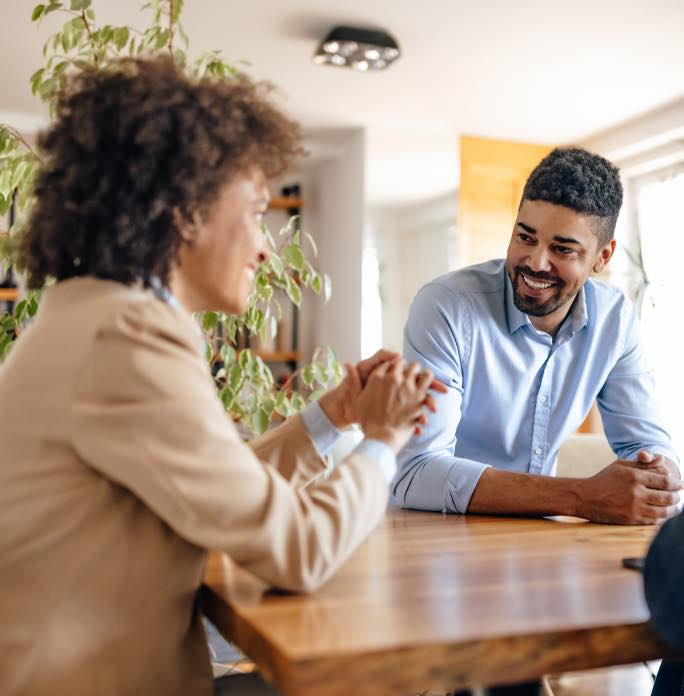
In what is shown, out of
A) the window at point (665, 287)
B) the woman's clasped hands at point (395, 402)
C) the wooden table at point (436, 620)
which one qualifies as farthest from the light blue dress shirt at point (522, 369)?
the window at point (665, 287)

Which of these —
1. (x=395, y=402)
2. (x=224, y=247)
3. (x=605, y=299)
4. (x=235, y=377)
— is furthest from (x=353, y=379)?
(x=235, y=377)

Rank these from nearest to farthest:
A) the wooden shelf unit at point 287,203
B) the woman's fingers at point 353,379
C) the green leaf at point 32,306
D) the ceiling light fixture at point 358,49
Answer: the woman's fingers at point 353,379, the green leaf at point 32,306, the ceiling light fixture at point 358,49, the wooden shelf unit at point 287,203

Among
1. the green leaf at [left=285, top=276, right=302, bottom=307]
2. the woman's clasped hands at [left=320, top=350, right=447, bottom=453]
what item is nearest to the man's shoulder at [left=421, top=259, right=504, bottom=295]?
the green leaf at [left=285, top=276, right=302, bottom=307]

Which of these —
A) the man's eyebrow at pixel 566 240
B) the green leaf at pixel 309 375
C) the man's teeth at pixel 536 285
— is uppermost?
the man's eyebrow at pixel 566 240

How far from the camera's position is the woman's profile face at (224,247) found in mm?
1154

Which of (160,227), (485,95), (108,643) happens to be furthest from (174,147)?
(485,95)

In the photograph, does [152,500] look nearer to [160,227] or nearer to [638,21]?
[160,227]

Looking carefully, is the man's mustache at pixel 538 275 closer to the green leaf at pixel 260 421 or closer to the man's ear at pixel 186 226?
the green leaf at pixel 260 421

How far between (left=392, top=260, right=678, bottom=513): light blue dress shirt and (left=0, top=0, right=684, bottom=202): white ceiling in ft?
7.70

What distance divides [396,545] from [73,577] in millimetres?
515

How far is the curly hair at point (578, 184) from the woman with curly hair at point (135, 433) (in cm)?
106

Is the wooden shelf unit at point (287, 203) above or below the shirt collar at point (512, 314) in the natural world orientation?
above

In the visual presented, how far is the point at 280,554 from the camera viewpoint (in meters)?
0.96

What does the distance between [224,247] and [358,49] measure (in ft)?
11.4
